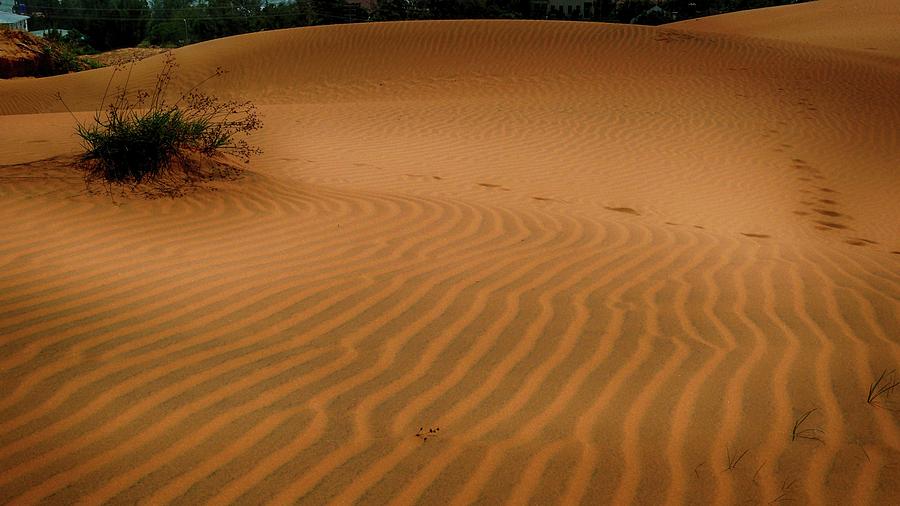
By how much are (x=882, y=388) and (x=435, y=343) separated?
222 cm

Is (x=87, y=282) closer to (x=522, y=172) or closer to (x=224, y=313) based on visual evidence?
(x=224, y=313)

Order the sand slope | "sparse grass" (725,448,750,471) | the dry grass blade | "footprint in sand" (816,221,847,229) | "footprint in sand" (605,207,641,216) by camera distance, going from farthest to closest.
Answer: the sand slope, "footprint in sand" (816,221,847,229), "footprint in sand" (605,207,641,216), "sparse grass" (725,448,750,471), the dry grass blade

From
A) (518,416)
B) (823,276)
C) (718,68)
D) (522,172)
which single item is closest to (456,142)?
(522,172)

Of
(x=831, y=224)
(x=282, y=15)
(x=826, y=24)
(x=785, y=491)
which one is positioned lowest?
(x=831, y=224)

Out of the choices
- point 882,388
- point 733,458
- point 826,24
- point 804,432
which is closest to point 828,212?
point 882,388

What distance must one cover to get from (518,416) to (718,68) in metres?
19.0

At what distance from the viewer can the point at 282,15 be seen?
66.2 m

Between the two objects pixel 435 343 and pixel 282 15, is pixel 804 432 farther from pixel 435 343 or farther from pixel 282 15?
pixel 282 15

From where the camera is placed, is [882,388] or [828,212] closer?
[882,388]

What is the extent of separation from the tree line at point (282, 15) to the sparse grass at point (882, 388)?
49811 millimetres

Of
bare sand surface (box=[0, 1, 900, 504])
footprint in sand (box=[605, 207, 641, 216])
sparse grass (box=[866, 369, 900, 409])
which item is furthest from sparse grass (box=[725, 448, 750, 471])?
footprint in sand (box=[605, 207, 641, 216])

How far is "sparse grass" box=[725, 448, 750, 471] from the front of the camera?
8.42ft

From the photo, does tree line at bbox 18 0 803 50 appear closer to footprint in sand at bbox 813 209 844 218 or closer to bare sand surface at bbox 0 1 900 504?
footprint in sand at bbox 813 209 844 218

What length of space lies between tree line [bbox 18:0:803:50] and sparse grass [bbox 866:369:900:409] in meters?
49.8
